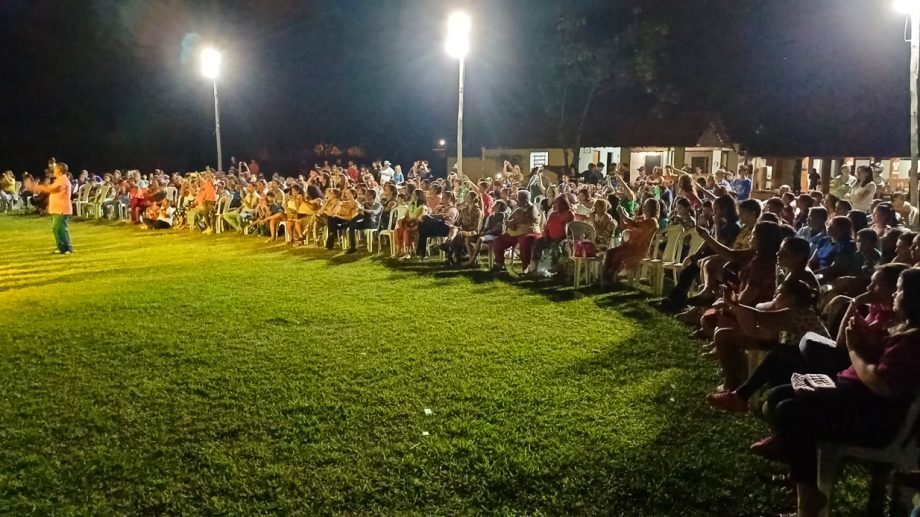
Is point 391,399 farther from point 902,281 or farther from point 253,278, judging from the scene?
point 253,278

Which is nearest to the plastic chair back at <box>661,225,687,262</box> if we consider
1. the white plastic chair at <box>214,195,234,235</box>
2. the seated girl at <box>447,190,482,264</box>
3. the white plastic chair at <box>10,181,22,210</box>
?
the seated girl at <box>447,190,482,264</box>

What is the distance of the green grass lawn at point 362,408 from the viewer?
12.9 ft

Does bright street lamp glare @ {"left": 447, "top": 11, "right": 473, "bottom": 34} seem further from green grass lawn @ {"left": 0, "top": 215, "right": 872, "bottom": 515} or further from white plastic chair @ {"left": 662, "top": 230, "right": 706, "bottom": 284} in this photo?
white plastic chair @ {"left": 662, "top": 230, "right": 706, "bottom": 284}

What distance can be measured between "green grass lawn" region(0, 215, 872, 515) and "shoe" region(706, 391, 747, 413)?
0.10 m

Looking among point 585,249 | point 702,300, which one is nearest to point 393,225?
point 585,249

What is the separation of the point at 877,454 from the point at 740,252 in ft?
9.63

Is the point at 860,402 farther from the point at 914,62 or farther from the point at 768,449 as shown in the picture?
the point at 914,62

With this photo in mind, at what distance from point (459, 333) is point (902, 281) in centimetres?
447

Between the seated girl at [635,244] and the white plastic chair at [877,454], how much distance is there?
6.18 metres

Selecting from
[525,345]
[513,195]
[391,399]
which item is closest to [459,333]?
[525,345]

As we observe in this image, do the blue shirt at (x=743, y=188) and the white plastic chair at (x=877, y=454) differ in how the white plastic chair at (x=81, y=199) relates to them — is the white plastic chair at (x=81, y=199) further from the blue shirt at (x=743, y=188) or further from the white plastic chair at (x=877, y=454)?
the white plastic chair at (x=877, y=454)

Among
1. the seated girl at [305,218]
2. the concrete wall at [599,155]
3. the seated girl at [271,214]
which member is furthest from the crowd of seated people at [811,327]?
the concrete wall at [599,155]

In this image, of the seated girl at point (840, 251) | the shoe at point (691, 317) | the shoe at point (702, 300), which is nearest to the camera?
the shoe at point (702, 300)

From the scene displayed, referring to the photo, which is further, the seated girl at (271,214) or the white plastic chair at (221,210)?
the white plastic chair at (221,210)
